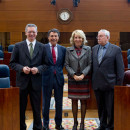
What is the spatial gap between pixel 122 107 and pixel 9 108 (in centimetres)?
62

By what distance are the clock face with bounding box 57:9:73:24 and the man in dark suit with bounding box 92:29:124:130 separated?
2698 mm

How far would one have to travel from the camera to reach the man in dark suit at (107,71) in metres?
1.39

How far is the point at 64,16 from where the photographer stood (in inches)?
159

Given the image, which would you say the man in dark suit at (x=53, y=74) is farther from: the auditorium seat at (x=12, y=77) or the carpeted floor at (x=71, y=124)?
the auditorium seat at (x=12, y=77)

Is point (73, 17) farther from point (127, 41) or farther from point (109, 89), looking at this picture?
point (109, 89)

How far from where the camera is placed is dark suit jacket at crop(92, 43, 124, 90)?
1389mm

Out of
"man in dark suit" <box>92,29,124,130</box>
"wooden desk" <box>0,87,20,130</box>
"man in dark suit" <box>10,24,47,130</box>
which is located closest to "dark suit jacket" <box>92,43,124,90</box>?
"man in dark suit" <box>92,29,124,130</box>

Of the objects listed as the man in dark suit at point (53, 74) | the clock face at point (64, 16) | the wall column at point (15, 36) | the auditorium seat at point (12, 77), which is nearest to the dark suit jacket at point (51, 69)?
the man in dark suit at point (53, 74)

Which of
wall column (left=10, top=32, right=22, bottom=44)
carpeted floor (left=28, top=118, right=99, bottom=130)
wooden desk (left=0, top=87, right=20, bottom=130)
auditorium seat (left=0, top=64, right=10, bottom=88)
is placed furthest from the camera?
wall column (left=10, top=32, right=22, bottom=44)

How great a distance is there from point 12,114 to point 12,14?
10.8ft

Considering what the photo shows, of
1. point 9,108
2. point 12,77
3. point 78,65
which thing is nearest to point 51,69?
point 78,65

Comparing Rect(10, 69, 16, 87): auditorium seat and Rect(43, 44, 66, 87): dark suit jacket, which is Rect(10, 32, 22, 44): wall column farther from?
Rect(43, 44, 66, 87): dark suit jacket

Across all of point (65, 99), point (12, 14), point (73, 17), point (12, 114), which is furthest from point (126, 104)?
point (12, 14)

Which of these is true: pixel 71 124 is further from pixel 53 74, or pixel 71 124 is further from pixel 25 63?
pixel 25 63
